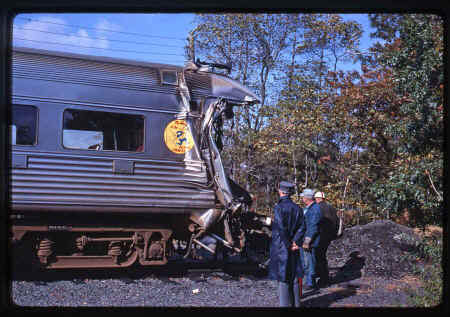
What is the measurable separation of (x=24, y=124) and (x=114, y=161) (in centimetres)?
151

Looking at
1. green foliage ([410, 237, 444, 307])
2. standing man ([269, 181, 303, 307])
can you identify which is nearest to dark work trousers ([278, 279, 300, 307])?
standing man ([269, 181, 303, 307])

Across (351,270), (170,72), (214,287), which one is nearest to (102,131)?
(170,72)

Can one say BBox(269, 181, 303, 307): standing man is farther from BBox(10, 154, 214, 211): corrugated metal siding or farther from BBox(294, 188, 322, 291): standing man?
BBox(10, 154, 214, 211): corrugated metal siding

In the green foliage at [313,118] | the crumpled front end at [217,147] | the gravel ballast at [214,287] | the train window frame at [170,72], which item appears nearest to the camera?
the gravel ballast at [214,287]

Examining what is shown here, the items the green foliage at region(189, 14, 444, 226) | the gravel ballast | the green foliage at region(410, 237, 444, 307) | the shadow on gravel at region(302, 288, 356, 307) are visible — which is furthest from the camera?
the green foliage at region(189, 14, 444, 226)

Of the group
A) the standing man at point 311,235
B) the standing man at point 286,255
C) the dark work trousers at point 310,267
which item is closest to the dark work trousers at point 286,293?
the standing man at point 286,255

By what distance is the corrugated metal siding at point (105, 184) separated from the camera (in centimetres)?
654

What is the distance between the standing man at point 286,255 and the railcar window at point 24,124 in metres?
4.10

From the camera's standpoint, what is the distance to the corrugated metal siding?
654 centimetres

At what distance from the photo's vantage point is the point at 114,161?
7109mm

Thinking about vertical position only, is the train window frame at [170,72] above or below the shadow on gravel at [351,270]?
above

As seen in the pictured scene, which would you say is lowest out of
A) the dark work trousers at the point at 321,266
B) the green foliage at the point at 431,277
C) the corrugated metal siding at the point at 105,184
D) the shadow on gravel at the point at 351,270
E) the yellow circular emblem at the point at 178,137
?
the shadow on gravel at the point at 351,270

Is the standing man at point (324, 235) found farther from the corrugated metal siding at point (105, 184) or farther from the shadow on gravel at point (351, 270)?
the corrugated metal siding at point (105, 184)

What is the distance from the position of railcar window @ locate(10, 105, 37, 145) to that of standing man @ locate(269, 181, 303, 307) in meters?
4.10
